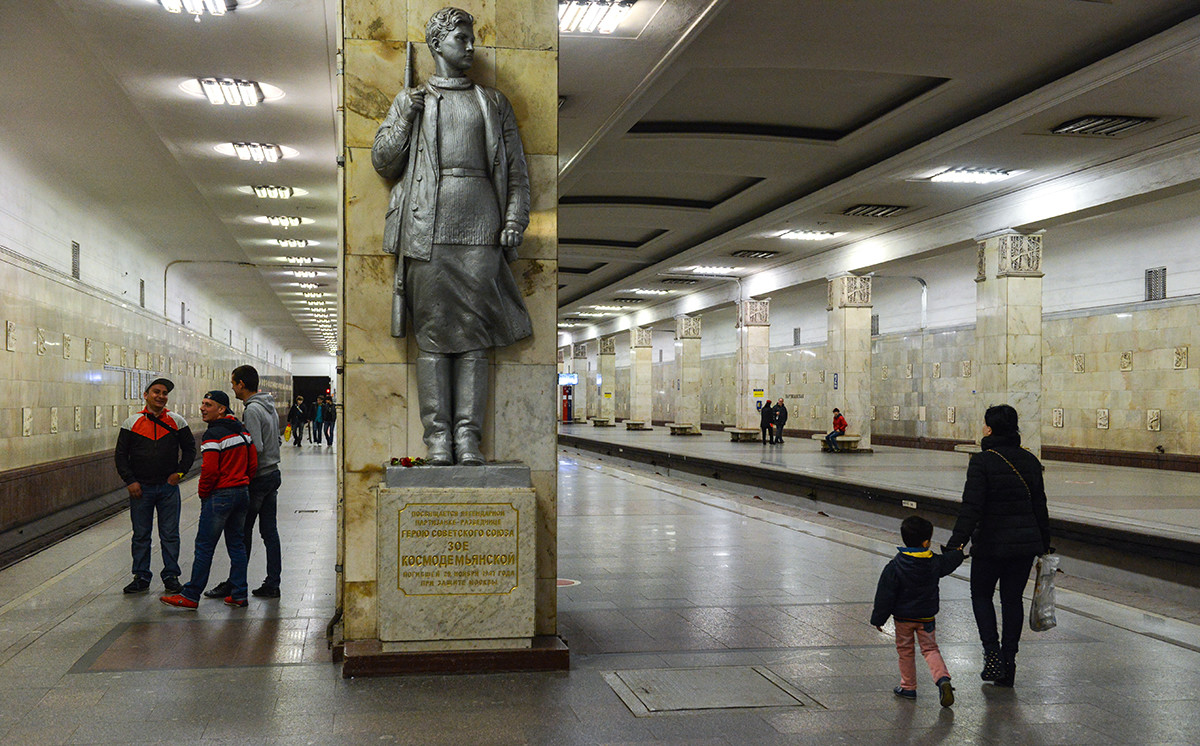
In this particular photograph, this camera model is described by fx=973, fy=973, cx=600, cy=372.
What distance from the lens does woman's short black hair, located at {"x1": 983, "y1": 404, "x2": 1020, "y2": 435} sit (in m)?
5.12

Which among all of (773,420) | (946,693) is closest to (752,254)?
(773,420)

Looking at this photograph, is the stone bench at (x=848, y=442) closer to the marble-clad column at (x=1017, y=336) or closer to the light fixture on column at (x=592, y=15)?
the marble-clad column at (x=1017, y=336)

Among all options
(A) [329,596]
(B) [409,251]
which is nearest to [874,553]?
(A) [329,596]

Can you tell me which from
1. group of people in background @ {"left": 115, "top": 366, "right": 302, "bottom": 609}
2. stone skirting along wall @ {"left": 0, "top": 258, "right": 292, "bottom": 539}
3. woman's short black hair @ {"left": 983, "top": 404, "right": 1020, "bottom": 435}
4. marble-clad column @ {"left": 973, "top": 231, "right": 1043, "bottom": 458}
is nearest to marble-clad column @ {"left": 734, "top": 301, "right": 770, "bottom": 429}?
marble-clad column @ {"left": 973, "top": 231, "right": 1043, "bottom": 458}

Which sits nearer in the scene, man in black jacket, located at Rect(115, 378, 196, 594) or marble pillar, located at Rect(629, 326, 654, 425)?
man in black jacket, located at Rect(115, 378, 196, 594)

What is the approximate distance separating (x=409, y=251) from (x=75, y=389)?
10.7 metres

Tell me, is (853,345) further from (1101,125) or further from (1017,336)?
(1101,125)

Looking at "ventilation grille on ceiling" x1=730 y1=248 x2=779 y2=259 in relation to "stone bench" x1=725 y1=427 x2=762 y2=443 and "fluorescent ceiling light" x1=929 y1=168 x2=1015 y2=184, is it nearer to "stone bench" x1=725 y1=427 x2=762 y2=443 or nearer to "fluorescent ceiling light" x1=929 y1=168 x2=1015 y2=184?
"stone bench" x1=725 y1=427 x2=762 y2=443

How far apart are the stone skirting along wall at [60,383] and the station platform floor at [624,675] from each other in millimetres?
3670

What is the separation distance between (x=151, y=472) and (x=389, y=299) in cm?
287

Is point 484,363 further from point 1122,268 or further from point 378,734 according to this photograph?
point 1122,268

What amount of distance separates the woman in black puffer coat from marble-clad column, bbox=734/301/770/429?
2519 cm

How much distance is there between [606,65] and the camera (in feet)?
37.5

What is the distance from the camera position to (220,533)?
6539 millimetres
